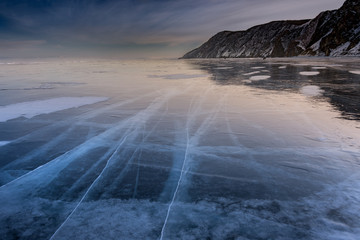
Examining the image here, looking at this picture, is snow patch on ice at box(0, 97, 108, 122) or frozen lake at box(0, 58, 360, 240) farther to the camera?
snow patch on ice at box(0, 97, 108, 122)

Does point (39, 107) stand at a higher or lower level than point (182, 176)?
higher

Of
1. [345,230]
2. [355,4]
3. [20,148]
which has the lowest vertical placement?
[345,230]

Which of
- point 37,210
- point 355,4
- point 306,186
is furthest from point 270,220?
point 355,4

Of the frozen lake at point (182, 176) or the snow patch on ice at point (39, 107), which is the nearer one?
the frozen lake at point (182, 176)

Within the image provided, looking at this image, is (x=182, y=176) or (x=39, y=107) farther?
(x=39, y=107)

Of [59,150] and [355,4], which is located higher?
[355,4]

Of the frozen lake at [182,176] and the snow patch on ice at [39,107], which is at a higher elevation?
the snow patch on ice at [39,107]

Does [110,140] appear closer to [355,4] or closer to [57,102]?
[57,102]

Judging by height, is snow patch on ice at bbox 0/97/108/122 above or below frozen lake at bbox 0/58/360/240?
above
